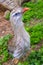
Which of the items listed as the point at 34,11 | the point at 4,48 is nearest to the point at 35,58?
the point at 4,48

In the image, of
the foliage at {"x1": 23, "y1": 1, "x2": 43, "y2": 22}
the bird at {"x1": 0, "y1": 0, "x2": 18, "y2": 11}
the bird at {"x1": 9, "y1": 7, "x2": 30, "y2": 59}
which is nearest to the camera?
the bird at {"x1": 9, "y1": 7, "x2": 30, "y2": 59}

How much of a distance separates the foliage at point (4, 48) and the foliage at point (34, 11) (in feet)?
2.60

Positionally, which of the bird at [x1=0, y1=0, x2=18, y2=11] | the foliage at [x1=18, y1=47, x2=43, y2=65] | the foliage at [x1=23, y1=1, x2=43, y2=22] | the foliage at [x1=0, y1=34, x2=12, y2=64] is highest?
the bird at [x1=0, y1=0, x2=18, y2=11]

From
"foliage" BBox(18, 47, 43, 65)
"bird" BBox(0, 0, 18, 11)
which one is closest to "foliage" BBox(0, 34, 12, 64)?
"foliage" BBox(18, 47, 43, 65)

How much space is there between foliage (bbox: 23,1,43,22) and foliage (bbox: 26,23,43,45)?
1.33 feet

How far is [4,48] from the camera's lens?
5.30 metres

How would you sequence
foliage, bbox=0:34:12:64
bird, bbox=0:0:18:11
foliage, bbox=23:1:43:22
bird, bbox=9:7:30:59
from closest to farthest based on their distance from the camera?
bird, bbox=9:7:30:59
foliage, bbox=0:34:12:64
foliage, bbox=23:1:43:22
bird, bbox=0:0:18:11

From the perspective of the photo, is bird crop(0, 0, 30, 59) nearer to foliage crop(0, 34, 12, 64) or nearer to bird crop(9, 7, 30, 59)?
bird crop(9, 7, 30, 59)

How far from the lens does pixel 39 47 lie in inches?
205

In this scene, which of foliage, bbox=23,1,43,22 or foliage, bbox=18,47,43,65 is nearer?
foliage, bbox=18,47,43,65

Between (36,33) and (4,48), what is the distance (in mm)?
766

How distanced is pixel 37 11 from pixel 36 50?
1.54 m

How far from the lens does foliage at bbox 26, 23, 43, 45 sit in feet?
17.6

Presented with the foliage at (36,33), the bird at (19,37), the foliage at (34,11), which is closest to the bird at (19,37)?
the bird at (19,37)
